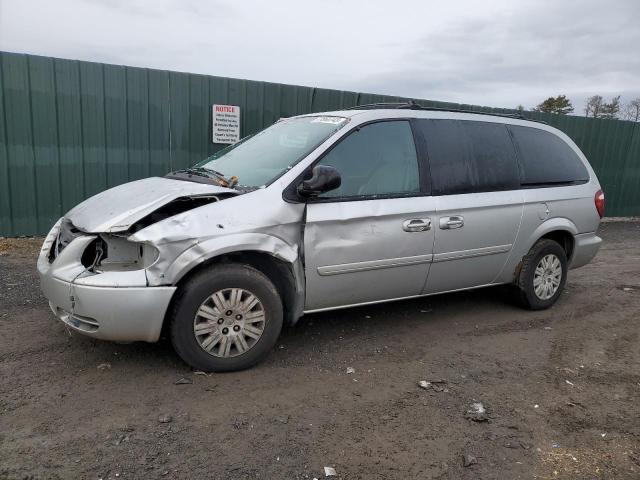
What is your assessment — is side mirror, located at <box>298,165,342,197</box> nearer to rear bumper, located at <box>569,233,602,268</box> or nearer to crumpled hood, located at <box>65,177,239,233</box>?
crumpled hood, located at <box>65,177,239,233</box>

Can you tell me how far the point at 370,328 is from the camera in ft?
14.7

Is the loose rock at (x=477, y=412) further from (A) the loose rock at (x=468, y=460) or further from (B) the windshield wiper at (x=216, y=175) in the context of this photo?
(B) the windshield wiper at (x=216, y=175)

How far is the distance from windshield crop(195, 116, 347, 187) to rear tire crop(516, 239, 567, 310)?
237 centimetres

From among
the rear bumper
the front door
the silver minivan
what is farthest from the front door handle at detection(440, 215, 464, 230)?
the rear bumper

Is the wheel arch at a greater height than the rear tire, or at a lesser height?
greater

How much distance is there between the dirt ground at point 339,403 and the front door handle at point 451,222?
957 millimetres

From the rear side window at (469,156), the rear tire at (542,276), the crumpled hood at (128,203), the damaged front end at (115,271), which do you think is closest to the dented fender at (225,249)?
the damaged front end at (115,271)

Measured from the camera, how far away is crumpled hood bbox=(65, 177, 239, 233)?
3223 mm

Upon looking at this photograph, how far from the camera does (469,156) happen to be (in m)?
4.49

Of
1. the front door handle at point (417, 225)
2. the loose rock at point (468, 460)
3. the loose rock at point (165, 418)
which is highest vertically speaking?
the front door handle at point (417, 225)

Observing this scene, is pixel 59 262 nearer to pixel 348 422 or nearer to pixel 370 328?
pixel 348 422

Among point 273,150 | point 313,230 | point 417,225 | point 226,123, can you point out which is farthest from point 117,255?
point 226,123

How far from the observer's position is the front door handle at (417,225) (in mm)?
3977

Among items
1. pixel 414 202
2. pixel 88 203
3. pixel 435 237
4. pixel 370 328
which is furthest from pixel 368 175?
pixel 88 203
